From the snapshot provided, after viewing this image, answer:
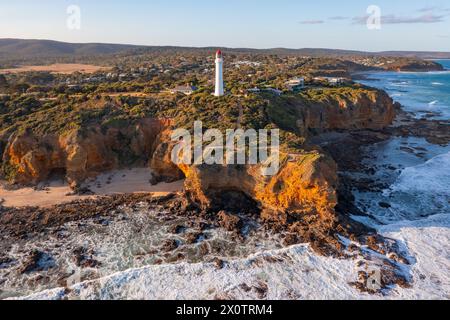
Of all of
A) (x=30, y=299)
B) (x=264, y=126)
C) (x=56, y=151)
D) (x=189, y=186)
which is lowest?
(x=30, y=299)

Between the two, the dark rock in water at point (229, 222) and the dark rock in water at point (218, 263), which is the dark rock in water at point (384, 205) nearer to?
the dark rock in water at point (229, 222)

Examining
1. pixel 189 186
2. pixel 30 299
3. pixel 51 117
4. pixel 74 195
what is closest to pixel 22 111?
pixel 51 117

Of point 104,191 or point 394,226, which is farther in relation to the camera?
point 104,191

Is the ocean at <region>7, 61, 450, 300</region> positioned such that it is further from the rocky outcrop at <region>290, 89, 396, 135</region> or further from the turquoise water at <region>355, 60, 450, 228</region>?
the rocky outcrop at <region>290, 89, 396, 135</region>

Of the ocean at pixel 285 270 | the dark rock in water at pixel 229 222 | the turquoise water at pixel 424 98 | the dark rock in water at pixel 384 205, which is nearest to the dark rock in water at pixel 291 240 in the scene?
the ocean at pixel 285 270
